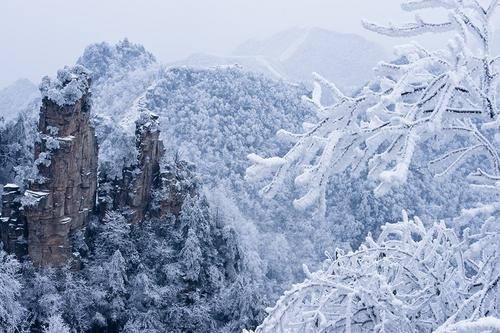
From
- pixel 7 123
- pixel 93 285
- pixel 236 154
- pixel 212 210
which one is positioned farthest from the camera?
pixel 236 154

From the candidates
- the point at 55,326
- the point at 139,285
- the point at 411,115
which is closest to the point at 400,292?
the point at 411,115

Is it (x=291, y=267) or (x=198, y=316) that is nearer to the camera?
(x=198, y=316)

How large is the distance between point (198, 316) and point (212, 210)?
7011mm

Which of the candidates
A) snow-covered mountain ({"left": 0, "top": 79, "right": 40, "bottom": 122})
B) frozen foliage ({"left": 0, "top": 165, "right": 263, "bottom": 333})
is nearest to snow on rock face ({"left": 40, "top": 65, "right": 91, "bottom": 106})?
frozen foliage ({"left": 0, "top": 165, "right": 263, "bottom": 333})

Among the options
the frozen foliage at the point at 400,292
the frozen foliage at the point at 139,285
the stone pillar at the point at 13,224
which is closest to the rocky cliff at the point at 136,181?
the frozen foliage at the point at 139,285

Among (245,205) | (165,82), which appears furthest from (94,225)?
(165,82)

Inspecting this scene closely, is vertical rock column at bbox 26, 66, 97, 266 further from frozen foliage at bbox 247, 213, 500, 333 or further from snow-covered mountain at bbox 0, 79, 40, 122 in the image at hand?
snow-covered mountain at bbox 0, 79, 40, 122

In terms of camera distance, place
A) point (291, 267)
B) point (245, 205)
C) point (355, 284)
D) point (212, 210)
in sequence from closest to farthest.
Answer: point (355, 284), point (212, 210), point (291, 267), point (245, 205)

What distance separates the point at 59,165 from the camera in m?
17.1

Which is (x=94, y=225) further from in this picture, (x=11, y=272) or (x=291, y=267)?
(x=291, y=267)

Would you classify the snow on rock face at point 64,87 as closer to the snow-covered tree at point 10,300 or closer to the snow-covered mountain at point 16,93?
the snow-covered tree at point 10,300

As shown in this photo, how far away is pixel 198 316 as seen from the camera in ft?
62.8

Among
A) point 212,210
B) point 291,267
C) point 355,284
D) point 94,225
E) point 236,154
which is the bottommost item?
point 291,267

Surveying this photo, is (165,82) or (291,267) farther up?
(165,82)
